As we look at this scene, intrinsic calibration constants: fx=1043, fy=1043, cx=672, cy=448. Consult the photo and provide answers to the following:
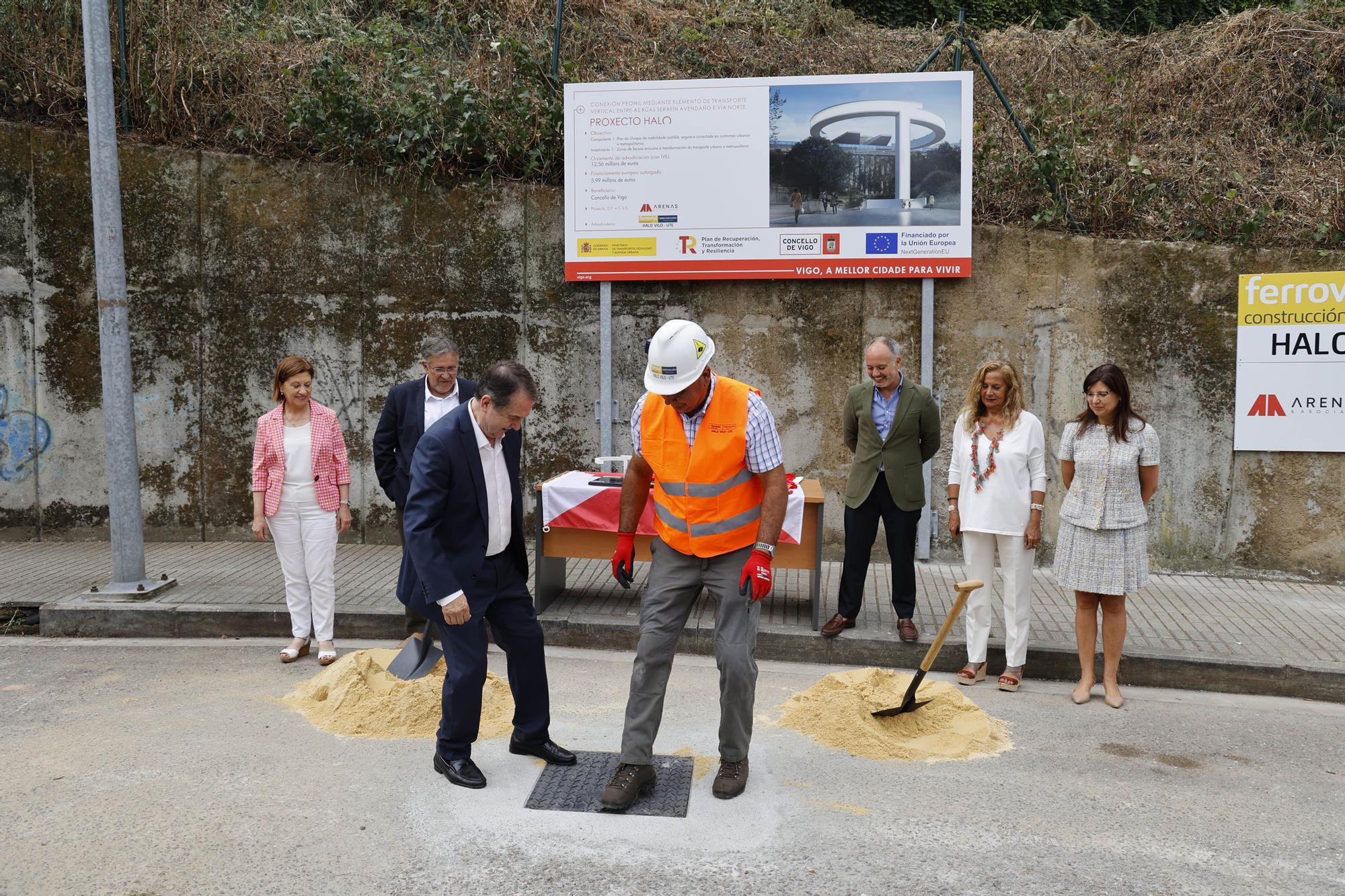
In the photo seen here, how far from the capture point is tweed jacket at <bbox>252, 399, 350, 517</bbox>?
638 cm

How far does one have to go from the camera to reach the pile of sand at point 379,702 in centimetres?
518

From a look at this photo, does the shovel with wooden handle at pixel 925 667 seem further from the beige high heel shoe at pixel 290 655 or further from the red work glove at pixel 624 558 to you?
the beige high heel shoe at pixel 290 655

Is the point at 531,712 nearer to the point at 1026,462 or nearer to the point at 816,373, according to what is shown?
the point at 1026,462

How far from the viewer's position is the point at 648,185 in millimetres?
9086

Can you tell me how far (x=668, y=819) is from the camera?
166 inches

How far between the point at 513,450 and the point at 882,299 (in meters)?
5.09

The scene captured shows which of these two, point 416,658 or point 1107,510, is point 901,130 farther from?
point 416,658

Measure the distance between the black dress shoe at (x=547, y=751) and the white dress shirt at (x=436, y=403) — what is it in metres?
2.31

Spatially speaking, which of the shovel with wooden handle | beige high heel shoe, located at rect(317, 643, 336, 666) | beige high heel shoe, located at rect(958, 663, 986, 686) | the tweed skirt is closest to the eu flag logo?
the tweed skirt

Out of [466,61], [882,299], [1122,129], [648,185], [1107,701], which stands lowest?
[1107,701]

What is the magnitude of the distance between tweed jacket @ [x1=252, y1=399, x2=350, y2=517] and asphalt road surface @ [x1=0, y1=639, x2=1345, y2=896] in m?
1.21

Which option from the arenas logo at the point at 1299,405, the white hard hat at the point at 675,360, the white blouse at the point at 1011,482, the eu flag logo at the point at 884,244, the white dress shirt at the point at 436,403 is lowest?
the white blouse at the point at 1011,482

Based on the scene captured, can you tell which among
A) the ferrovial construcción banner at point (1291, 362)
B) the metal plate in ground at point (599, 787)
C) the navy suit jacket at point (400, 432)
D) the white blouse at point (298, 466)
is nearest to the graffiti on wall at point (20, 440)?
the white blouse at point (298, 466)

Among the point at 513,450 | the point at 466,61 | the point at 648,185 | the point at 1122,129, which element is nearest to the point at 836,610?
the point at 513,450
